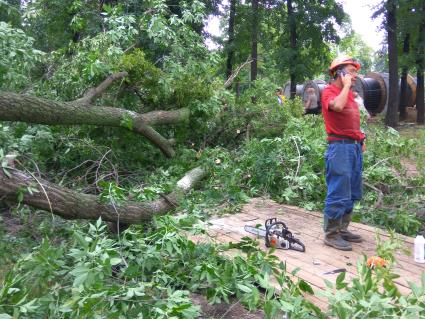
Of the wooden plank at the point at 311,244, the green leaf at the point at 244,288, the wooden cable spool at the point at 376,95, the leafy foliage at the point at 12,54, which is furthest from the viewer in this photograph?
the wooden cable spool at the point at 376,95

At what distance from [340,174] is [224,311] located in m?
1.64

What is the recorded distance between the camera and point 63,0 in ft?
46.3

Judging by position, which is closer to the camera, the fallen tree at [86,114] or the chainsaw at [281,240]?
the chainsaw at [281,240]

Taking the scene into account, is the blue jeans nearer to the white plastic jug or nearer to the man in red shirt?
the man in red shirt

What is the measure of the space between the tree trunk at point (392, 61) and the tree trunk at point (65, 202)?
13751mm

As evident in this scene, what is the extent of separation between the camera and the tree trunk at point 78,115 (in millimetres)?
4382

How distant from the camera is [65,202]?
12.2ft

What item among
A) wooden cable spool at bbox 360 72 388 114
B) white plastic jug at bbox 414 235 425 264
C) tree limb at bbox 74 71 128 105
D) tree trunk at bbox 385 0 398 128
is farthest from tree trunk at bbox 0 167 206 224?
wooden cable spool at bbox 360 72 388 114

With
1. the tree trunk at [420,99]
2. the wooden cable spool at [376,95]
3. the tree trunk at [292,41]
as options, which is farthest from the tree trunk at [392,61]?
the wooden cable spool at [376,95]

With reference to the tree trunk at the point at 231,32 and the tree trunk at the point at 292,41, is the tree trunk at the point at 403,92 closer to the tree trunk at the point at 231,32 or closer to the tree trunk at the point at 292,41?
the tree trunk at the point at 292,41

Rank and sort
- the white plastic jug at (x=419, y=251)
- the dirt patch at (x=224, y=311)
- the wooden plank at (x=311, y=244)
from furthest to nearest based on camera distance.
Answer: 1. the white plastic jug at (x=419, y=251)
2. the wooden plank at (x=311, y=244)
3. the dirt patch at (x=224, y=311)

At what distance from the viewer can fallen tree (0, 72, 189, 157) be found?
173 inches

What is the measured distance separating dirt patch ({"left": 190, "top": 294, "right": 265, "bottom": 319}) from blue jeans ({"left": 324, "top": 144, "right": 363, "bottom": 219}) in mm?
1369

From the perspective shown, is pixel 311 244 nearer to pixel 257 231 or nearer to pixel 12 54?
pixel 257 231
